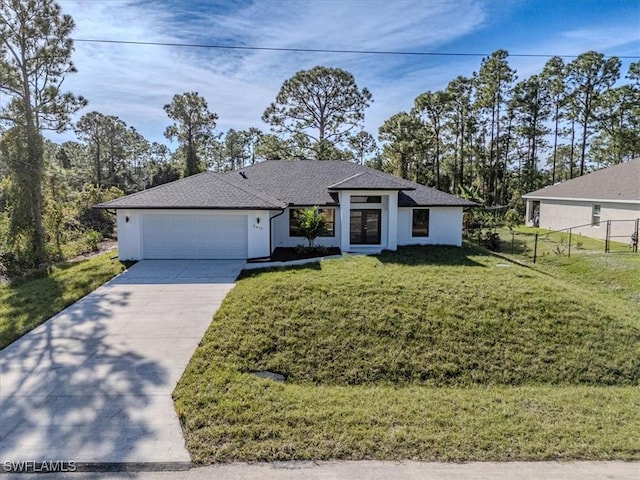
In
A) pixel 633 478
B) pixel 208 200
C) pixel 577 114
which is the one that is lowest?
pixel 633 478

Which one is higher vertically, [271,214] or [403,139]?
[403,139]

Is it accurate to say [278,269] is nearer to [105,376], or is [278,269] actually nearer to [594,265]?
[105,376]

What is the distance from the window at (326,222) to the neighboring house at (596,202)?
47.8 feet

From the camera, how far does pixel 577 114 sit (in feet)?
111

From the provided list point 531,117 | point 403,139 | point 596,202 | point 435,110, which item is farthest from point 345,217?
point 531,117

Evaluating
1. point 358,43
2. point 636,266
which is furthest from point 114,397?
point 636,266

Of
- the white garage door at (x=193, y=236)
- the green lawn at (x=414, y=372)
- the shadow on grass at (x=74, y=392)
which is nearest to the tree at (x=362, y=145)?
the white garage door at (x=193, y=236)

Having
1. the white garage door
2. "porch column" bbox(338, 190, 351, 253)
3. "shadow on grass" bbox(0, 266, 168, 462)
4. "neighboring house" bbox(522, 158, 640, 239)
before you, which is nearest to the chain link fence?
"neighboring house" bbox(522, 158, 640, 239)

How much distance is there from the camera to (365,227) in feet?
58.3

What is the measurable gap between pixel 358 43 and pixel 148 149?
64.0 meters

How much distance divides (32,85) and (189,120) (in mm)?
24400

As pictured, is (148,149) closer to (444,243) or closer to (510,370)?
(444,243)

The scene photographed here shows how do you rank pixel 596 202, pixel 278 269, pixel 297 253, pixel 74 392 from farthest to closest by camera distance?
pixel 596 202 → pixel 297 253 → pixel 278 269 → pixel 74 392

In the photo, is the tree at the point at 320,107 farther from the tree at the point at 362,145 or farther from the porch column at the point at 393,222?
the porch column at the point at 393,222
